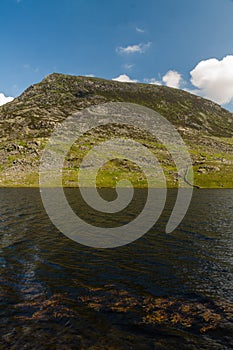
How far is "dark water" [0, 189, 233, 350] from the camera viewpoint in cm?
1511

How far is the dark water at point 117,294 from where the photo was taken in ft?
49.6

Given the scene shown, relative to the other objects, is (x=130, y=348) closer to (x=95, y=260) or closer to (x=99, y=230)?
(x=95, y=260)

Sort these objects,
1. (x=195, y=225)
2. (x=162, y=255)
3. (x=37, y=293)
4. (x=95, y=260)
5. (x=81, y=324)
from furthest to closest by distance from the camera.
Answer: (x=195, y=225) < (x=162, y=255) < (x=95, y=260) < (x=37, y=293) < (x=81, y=324)

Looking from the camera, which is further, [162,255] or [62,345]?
[162,255]

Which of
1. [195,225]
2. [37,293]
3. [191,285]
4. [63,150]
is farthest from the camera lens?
[63,150]

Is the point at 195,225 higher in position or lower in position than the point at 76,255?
higher

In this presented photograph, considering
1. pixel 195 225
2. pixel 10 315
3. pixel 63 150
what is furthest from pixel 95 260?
pixel 63 150

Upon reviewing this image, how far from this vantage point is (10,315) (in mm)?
17203

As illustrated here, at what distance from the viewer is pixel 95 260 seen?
2891 centimetres

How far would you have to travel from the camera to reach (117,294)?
20625 millimetres

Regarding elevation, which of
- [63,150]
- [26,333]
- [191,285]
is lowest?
[26,333]

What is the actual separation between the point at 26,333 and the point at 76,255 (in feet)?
50.6

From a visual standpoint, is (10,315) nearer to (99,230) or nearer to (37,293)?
(37,293)

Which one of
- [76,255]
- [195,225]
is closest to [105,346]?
[76,255]
